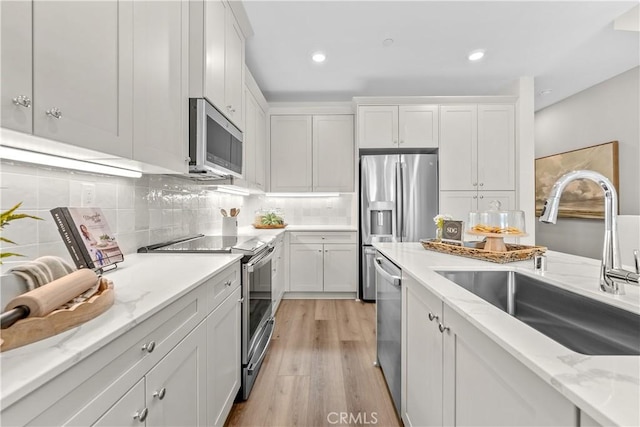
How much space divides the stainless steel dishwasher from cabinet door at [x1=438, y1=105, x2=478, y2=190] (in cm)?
218

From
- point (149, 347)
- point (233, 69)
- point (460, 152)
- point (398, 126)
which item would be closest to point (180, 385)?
point (149, 347)

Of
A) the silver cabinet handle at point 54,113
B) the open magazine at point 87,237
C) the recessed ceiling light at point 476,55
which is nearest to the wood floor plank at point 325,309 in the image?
the open magazine at point 87,237

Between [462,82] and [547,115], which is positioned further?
[547,115]

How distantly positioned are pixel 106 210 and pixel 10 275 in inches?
32.5

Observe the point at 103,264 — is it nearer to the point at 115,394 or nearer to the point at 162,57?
the point at 115,394

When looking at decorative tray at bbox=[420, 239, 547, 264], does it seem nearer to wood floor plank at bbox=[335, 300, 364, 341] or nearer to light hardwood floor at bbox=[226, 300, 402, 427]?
light hardwood floor at bbox=[226, 300, 402, 427]

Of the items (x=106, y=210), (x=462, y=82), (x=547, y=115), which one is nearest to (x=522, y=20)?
(x=462, y=82)

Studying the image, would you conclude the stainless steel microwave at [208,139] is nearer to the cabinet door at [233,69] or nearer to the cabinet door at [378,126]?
the cabinet door at [233,69]

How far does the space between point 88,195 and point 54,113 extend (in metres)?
0.67

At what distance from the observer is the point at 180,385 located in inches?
39.6

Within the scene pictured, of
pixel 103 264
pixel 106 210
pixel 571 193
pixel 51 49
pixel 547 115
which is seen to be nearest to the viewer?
pixel 51 49

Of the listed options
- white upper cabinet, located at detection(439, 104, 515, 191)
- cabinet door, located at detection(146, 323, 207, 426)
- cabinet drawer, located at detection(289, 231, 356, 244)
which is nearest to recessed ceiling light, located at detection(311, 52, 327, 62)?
white upper cabinet, located at detection(439, 104, 515, 191)

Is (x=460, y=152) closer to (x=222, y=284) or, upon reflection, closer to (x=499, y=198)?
(x=499, y=198)

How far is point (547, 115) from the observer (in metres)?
4.45
